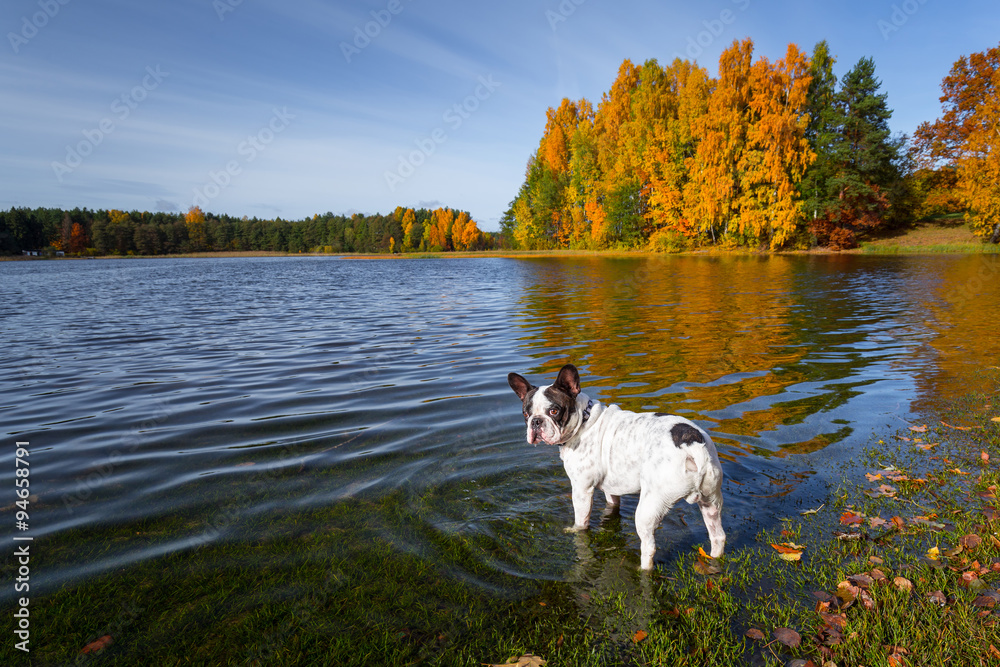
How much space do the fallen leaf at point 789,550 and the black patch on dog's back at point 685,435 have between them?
1.36m

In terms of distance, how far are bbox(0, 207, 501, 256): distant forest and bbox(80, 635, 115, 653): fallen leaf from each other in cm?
12865

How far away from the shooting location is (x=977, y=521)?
14.7 feet

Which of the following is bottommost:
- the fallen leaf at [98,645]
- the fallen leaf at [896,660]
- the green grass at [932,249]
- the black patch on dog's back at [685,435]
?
the fallen leaf at [98,645]

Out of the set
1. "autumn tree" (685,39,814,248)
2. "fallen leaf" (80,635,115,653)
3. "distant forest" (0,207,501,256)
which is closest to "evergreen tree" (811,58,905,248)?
"autumn tree" (685,39,814,248)

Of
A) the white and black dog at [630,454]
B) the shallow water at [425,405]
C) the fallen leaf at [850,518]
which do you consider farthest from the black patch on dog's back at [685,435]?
the fallen leaf at [850,518]

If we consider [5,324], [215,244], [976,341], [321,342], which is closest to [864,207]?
[976,341]

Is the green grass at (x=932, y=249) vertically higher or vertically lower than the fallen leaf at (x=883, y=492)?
higher

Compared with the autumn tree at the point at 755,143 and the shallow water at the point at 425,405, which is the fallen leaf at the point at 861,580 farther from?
the autumn tree at the point at 755,143

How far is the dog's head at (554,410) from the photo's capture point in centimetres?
473

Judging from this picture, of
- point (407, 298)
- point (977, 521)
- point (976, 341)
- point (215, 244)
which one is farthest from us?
point (215, 244)

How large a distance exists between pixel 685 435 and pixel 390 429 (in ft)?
17.5

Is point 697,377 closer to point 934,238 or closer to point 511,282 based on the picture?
point 511,282

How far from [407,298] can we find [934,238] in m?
57.5

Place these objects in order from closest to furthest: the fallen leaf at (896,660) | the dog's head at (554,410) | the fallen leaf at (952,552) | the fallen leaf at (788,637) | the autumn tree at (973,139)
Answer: the fallen leaf at (896,660) → the fallen leaf at (788,637) → the fallen leaf at (952,552) → the dog's head at (554,410) → the autumn tree at (973,139)
